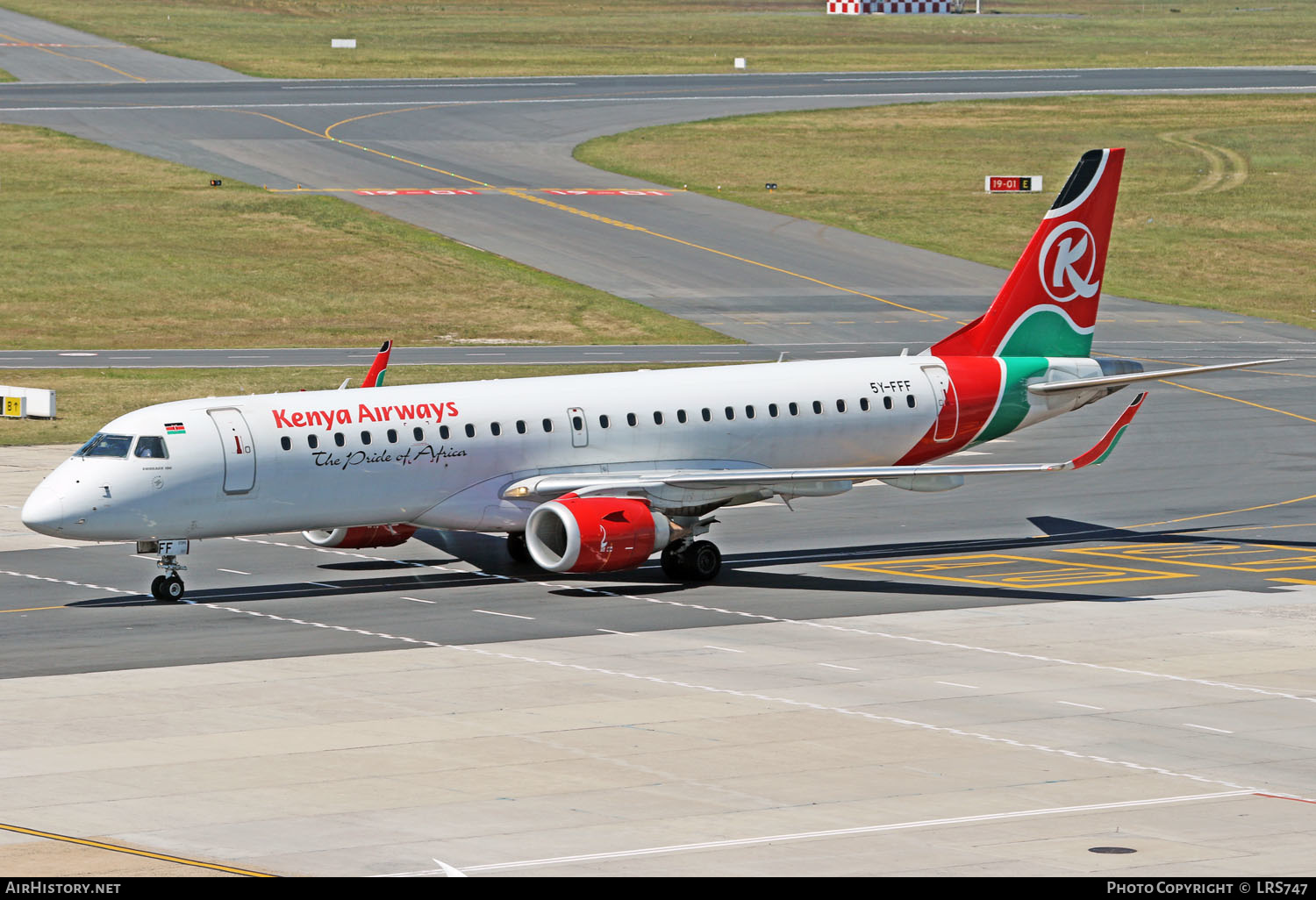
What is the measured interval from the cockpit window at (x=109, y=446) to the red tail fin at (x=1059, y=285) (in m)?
21.4

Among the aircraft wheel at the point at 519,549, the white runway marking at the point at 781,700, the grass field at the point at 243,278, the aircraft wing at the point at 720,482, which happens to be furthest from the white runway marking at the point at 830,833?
the grass field at the point at 243,278

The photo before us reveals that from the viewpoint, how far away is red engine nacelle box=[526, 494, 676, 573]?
145ft

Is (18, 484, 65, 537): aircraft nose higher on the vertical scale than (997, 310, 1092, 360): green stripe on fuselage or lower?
lower

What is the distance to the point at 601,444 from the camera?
47.6 m

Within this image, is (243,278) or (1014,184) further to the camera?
(1014,184)

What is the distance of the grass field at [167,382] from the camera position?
7175 centimetres

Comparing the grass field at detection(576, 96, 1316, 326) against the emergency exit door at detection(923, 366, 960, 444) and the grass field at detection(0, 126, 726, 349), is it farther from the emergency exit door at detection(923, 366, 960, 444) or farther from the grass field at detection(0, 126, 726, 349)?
the emergency exit door at detection(923, 366, 960, 444)

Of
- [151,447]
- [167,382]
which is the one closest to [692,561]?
[151,447]

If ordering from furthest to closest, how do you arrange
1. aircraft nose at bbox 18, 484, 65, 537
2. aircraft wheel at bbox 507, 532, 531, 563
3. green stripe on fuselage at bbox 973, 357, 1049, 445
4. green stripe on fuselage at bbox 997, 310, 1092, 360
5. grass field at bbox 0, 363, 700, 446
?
grass field at bbox 0, 363, 700, 446 < green stripe on fuselage at bbox 997, 310, 1092, 360 < green stripe on fuselage at bbox 973, 357, 1049, 445 < aircraft wheel at bbox 507, 532, 531, 563 < aircraft nose at bbox 18, 484, 65, 537

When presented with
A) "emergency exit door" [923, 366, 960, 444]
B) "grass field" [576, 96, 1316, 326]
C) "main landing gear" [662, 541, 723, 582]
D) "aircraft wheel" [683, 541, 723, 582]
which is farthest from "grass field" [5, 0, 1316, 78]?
"aircraft wheel" [683, 541, 723, 582]

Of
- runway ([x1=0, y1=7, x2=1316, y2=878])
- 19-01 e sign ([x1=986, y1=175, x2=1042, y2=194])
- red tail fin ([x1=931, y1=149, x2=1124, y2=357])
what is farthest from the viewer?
19-01 e sign ([x1=986, y1=175, x2=1042, y2=194])

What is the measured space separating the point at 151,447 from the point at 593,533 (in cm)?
983

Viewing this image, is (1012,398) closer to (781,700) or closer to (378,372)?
(378,372)

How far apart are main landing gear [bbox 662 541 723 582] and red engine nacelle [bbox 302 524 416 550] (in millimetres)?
6232
